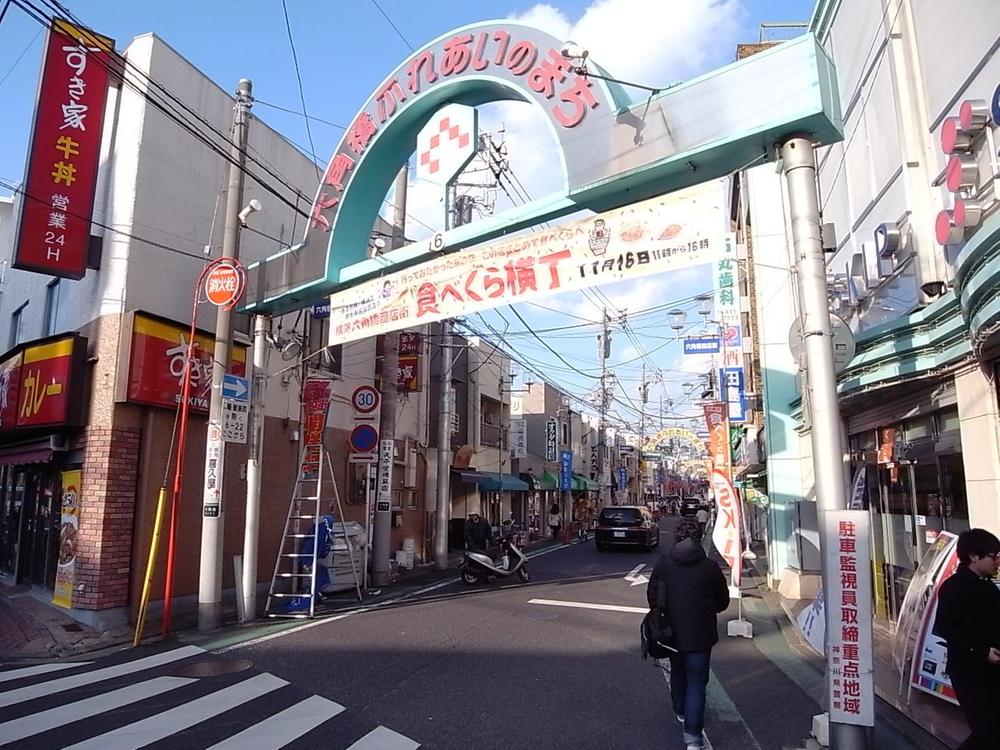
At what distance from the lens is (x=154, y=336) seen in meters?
10.8

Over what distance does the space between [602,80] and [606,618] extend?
7829mm

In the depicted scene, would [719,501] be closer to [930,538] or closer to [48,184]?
[930,538]

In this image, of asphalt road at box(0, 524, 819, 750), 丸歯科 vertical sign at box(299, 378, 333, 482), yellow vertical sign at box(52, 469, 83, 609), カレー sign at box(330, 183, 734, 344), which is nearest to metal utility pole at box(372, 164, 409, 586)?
丸歯科 vertical sign at box(299, 378, 333, 482)

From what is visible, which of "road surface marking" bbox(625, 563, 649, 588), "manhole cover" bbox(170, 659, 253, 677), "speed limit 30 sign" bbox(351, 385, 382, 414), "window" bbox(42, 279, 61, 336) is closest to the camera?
"manhole cover" bbox(170, 659, 253, 677)

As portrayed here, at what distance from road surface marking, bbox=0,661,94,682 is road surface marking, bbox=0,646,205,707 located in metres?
0.50

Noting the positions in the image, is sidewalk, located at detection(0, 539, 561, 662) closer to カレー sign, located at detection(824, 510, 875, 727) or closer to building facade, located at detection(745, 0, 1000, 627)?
カレー sign, located at detection(824, 510, 875, 727)

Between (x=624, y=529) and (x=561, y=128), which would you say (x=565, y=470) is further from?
(x=561, y=128)

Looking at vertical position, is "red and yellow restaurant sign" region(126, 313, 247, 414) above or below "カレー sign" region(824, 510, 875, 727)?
above

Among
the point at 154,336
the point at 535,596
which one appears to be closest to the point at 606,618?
the point at 535,596

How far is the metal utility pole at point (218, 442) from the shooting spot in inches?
388

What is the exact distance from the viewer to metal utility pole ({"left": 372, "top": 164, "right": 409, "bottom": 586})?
1470 centimetres

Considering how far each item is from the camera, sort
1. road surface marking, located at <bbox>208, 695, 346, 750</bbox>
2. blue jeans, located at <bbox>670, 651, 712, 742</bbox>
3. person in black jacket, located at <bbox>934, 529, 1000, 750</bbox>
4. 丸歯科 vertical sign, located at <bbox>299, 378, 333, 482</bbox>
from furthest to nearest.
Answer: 丸歯科 vertical sign, located at <bbox>299, 378, 333, 482</bbox> < road surface marking, located at <bbox>208, 695, 346, 750</bbox> < blue jeans, located at <bbox>670, 651, 712, 742</bbox> < person in black jacket, located at <bbox>934, 529, 1000, 750</bbox>

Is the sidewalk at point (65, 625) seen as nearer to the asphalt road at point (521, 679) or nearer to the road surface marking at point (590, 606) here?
the asphalt road at point (521, 679)

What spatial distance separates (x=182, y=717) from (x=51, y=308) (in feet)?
32.4
